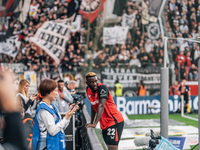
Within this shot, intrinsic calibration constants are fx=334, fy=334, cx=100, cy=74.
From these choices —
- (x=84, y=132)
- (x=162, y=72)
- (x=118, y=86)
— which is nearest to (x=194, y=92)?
(x=118, y=86)

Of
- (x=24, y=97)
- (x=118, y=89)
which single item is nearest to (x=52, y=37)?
(x=118, y=89)

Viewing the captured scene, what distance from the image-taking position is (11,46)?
978 inches

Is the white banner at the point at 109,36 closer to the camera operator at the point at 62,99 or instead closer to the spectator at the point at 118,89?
the spectator at the point at 118,89

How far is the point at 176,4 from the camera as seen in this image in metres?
26.9

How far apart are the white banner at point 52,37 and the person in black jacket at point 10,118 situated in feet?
75.2

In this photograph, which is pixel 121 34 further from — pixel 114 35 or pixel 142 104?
pixel 142 104

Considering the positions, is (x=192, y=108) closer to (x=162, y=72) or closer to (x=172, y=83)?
(x=172, y=83)

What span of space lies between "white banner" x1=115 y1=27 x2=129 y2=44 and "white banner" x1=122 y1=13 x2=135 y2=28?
0.34 m

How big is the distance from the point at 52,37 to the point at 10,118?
24.1 m

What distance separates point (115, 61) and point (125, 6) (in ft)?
15.7

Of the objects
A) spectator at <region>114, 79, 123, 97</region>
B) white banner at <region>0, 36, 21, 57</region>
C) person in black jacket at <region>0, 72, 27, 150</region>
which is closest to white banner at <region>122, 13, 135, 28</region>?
spectator at <region>114, 79, 123, 97</region>

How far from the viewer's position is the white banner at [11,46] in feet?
81.2

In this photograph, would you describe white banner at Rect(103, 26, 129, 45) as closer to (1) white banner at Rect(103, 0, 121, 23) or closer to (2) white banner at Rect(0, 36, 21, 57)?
(1) white banner at Rect(103, 0, 121, 23)

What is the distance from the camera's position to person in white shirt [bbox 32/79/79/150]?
378 centimetres
